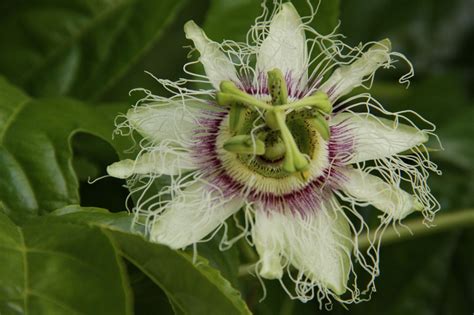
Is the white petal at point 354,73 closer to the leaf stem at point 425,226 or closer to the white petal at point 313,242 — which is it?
the white petal at point 313,242

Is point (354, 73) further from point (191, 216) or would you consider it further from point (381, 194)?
point (191, 216)

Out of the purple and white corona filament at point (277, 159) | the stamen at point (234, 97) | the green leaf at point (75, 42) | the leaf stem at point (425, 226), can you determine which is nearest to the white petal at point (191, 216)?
the purple and white corona filament at point (277, 159)

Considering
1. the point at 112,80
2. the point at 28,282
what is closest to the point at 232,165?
the point at 28,282

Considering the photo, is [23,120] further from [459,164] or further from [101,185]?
[459,164]

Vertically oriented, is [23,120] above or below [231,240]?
above

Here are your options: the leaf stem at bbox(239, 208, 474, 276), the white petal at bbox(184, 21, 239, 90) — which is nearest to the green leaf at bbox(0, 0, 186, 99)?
the white petal at bbox(184, 21, 239, 90)

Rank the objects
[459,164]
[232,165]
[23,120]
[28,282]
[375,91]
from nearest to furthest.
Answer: [28,282] → [232,165] → [23,120] → [459,164] → [375,91]
